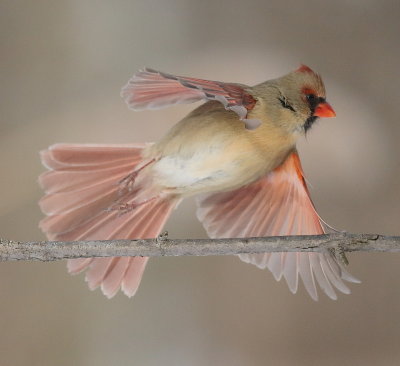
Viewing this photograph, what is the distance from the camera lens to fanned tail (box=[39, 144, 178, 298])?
911mm

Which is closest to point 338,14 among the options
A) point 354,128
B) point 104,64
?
point 354,128

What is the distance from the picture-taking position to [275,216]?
3.17 ft

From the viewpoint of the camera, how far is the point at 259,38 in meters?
1.43

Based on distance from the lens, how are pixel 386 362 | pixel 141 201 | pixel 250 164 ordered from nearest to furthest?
pixel 250 164 → pixel 141 201 → pixel 386 362

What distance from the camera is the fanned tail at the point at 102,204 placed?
0.91 m

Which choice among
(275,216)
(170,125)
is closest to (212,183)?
(275,216)

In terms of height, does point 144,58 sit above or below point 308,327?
above

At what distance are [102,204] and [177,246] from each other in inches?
11.0

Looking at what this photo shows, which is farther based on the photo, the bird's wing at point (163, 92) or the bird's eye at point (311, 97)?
the bird's eye at point (311, 97)

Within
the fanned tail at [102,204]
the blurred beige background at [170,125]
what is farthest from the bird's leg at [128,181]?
the blurred beige background at [170,125]

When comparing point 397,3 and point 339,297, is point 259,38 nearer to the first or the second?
point 397,3

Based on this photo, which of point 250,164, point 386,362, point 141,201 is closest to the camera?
point 250,164

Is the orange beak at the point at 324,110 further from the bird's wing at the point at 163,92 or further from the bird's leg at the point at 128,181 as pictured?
the bird's leg at the point at 128,181

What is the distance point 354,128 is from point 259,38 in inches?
10.5
